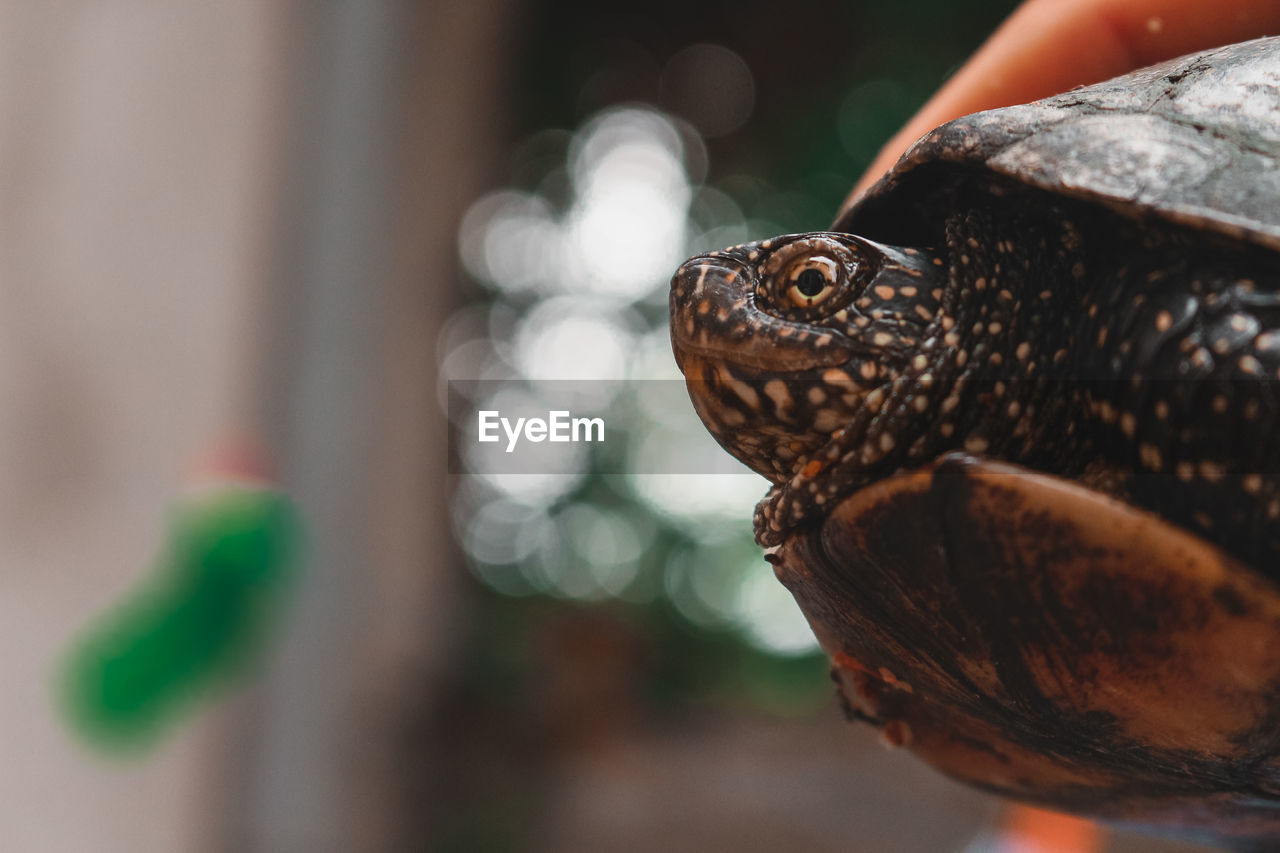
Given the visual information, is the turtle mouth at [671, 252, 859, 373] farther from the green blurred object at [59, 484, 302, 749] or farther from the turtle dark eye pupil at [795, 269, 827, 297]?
the green blurred object at [59, 484, 302, 749]

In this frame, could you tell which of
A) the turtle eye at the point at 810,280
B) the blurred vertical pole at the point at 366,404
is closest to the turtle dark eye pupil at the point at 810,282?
the turtle eye at the point at 810,280

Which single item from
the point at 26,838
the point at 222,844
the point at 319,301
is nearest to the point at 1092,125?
the point at 26,838

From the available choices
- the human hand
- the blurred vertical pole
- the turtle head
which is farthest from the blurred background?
the turtle head

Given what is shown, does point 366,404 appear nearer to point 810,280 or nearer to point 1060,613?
point 810,280

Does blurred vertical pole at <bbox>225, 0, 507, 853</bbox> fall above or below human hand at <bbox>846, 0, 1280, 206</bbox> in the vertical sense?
below

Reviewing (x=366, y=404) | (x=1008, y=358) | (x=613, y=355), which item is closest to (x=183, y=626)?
(x=366, y=404)

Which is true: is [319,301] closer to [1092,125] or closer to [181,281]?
[181,281]
